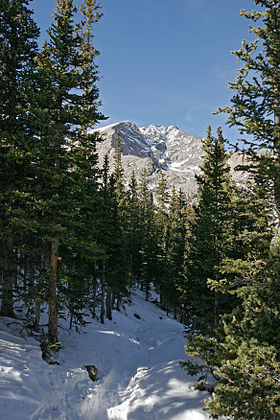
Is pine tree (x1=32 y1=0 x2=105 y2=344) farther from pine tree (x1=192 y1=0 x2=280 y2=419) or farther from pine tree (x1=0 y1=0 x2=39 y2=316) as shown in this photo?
pine tree (x1=192 y1=0 x2=280 y2=419)

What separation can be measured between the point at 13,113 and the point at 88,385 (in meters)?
12.6

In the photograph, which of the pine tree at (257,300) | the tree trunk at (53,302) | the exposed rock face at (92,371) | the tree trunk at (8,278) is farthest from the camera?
the tree trunk at (53,302)

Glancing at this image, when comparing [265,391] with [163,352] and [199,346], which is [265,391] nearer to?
[199,346]

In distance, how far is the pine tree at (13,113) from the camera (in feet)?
36.6

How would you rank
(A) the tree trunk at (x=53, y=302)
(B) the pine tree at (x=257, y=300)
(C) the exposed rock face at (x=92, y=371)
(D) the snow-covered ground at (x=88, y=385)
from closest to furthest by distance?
(B) the pine tree at (x=257, y=300), (D) the snow-covered ground at (x=88, y=385), (C) the exposed rock face at (x=92, y=371), (A) the tree trunk at (x=53, y=302)

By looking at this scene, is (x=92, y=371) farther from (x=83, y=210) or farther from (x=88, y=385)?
(x=83, y=210)

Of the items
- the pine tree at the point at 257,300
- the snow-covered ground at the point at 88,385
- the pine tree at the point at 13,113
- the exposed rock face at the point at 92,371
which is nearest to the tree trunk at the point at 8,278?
the pine tree at the point at 13,113

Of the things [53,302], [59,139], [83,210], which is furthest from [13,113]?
[53,302]

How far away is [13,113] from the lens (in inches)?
497

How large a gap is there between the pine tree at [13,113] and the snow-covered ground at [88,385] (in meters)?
2.99

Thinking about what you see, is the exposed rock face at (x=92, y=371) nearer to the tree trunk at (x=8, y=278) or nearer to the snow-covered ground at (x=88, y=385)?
the snow-covered ground at (x=88, y=385)

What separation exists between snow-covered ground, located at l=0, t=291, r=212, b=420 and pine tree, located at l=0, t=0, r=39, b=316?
299cm

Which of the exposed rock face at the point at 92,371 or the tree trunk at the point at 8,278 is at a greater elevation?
the tree trunk at the point at 8,278

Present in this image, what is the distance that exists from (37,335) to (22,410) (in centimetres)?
531
